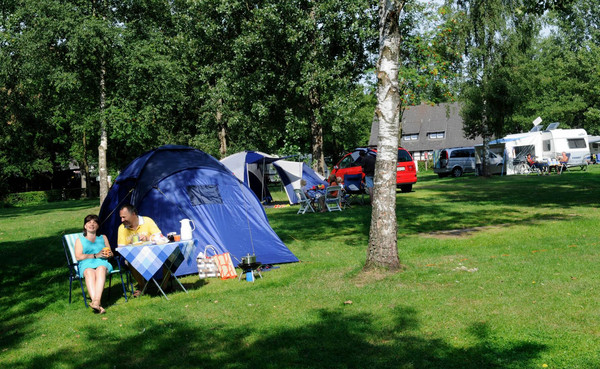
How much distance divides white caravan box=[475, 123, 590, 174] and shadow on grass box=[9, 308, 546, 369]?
3052 cm

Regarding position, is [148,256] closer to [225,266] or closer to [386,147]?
[225,266]

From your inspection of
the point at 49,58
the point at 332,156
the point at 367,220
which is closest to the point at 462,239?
the point at 367,220

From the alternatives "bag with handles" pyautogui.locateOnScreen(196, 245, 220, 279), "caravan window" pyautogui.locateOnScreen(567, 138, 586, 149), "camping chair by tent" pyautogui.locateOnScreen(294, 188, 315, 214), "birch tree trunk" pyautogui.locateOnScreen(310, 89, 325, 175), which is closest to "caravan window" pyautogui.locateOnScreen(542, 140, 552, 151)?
"caravan window" pyautogui.locateOnScreen(567, 138, 586, 149)

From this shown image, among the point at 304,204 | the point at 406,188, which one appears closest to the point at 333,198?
the point at 304,204

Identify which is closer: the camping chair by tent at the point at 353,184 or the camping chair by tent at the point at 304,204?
the camping chair by tent at the point at 304,204

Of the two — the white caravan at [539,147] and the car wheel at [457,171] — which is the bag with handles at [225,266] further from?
the car wheel at [457,171]

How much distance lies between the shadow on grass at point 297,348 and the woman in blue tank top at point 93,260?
91 centimetres

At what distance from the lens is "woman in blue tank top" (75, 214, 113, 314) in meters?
7.22

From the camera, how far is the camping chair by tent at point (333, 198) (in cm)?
1785

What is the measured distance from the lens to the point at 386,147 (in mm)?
8031

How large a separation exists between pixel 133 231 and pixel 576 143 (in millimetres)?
33067

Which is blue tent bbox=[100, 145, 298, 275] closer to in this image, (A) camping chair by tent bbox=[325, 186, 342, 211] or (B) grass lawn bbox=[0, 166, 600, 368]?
(B) grass lawn bbox=[0, 166, 600, 368]

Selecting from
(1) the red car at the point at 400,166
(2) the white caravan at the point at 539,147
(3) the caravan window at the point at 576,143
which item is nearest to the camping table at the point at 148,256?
(1) the red car at the point at 400,166

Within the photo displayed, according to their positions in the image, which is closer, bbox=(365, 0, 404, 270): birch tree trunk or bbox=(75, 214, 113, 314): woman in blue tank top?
bbox=(75, 214, 113, 314): woman in blue tank top
